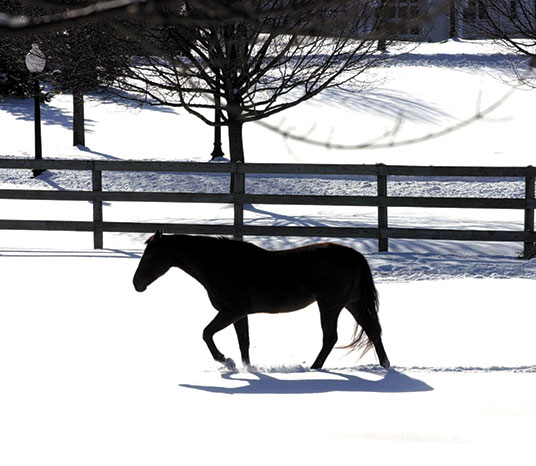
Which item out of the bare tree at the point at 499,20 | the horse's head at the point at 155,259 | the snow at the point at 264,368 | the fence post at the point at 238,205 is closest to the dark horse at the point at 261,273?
the horse's head at the point at 155,259

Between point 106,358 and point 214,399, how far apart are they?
1.60m

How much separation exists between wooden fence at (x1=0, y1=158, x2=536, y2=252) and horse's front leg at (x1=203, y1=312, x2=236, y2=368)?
19.3 ft

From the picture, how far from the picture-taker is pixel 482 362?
687cm

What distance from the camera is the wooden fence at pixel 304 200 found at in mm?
12148

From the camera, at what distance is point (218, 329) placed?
21.2 ft

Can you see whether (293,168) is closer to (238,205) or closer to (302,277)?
(238,205)

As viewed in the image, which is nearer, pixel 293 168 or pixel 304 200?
pixel 293 168

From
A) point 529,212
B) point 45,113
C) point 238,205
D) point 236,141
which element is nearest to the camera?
point 529,212

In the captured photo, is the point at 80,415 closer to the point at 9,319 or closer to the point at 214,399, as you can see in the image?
the point at 214,399

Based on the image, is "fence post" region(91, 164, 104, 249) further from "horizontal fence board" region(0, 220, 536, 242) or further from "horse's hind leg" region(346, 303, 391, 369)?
"horse's hind leg" region(346, 303, 391, 369)

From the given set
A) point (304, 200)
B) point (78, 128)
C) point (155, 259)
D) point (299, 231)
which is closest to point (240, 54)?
point (304, 200)

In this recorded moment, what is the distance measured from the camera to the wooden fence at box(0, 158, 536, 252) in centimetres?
1215

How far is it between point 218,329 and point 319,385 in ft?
2.85

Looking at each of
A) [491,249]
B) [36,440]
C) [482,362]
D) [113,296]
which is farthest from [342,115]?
[36,440]
